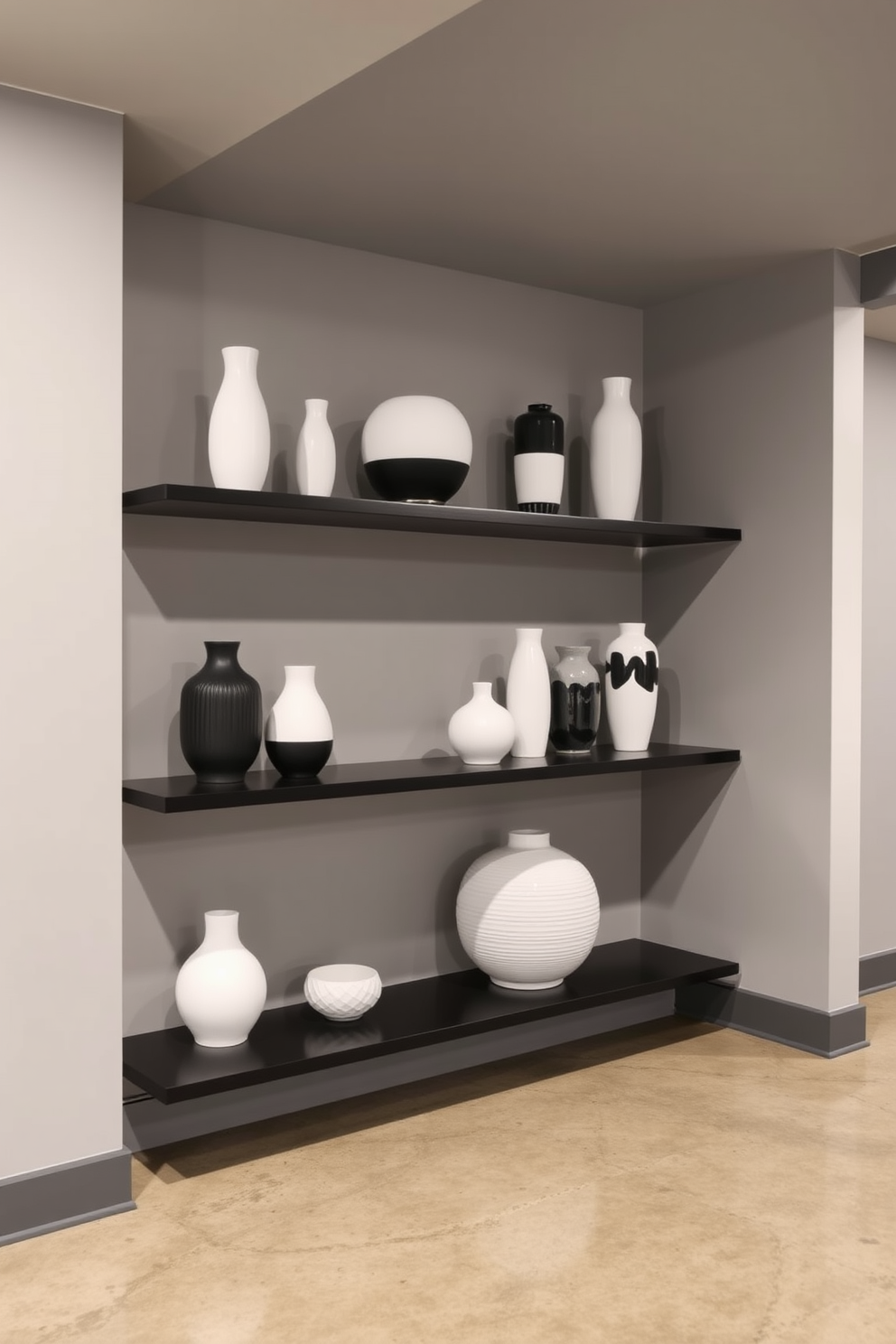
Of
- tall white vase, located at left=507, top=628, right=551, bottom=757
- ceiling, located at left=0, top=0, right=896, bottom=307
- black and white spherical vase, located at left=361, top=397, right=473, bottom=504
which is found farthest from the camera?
tall white vase, located at left=507, top=628, right=551, bottom=757

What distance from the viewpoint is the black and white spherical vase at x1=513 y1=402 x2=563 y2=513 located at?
3.37 m

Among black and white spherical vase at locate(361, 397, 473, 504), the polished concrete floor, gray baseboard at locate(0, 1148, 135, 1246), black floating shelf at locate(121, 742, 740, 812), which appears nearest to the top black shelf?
black and white spherical vase at locate(361, 397, 473, 504)

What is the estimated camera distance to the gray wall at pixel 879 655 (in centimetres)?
421

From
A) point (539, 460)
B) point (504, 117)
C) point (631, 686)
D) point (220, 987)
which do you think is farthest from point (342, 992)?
point (504, 117)

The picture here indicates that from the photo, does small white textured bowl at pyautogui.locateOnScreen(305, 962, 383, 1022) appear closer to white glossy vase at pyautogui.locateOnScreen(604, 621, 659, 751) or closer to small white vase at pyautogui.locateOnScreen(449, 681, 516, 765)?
small white vase at pyautogui.locateOnScreen(449, 681, 516, 765)

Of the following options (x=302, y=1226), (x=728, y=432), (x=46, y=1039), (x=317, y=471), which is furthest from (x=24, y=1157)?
(x=728, y=432)

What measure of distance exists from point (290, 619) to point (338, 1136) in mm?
1279

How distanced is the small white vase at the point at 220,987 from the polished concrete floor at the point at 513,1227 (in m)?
0.30

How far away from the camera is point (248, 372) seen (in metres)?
2.77

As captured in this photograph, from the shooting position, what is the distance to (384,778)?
9.51ft

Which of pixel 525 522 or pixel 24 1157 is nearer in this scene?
pixel 24 1157

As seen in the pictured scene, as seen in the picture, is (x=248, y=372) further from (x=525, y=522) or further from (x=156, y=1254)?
(x=156, y=1254)

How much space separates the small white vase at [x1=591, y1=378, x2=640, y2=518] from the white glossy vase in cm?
36

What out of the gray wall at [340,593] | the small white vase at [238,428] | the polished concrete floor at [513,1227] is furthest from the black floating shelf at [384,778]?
the polished concrete floor at [513,1227]
